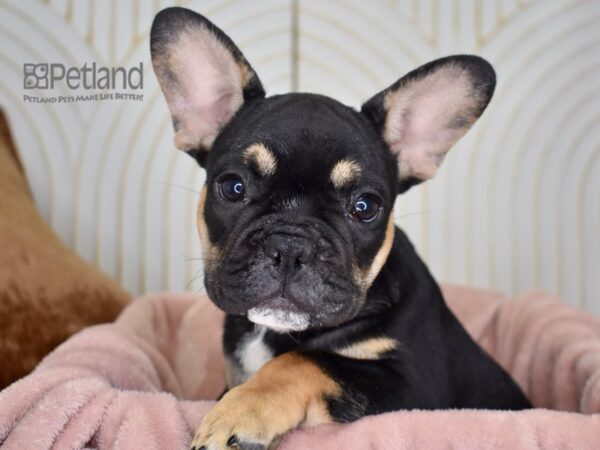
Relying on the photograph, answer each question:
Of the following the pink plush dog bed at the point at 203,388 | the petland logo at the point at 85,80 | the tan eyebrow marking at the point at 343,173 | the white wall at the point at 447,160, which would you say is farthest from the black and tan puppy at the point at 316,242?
the white wall at the point at 447,160

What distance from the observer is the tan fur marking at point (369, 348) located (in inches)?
78.5

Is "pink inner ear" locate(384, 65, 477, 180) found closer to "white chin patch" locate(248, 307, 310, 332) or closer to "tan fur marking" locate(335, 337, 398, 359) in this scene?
"tan fur marking" locate(335, 337, 398, 359)

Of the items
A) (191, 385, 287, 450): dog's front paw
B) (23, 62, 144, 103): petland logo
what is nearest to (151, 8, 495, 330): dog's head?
(191, 385, 287, 450): dog's front paw

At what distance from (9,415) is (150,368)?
0.75m

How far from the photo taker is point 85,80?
349 centimetres

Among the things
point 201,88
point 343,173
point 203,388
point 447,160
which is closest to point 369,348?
point 343,173

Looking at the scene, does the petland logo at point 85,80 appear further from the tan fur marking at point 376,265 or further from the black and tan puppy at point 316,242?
the tan fur marking at point 376,265

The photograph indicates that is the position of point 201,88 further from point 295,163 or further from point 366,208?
Result: point 366,208

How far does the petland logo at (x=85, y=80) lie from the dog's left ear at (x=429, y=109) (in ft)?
5.13

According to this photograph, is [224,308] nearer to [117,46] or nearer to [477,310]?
[477,310]

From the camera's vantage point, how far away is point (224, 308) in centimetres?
189

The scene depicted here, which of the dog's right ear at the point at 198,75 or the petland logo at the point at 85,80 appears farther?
the petland logo at the point at 85,80

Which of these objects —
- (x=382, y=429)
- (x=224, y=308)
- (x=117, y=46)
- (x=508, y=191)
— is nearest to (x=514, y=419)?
(x=382, y=429)

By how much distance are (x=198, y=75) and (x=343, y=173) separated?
0.62 m
